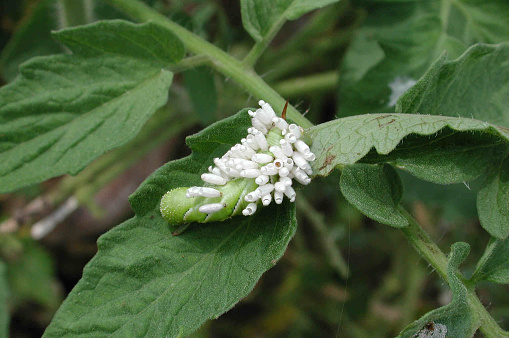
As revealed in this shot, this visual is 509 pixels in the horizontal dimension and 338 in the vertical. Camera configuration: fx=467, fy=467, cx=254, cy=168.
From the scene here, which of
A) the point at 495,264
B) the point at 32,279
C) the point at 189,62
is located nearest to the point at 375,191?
the point at 495,264

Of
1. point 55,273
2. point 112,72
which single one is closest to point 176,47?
point 112,72

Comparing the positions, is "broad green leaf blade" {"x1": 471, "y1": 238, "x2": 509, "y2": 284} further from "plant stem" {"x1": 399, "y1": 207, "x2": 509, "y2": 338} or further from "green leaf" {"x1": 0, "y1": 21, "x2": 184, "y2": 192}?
"green leaf" {"x1": 0, "y1": 21, "x2": 184, "y2": 192}

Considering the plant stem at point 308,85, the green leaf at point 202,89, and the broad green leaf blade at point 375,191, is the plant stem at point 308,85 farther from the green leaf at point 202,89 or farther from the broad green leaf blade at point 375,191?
the broad green leaf blade at point 375,191

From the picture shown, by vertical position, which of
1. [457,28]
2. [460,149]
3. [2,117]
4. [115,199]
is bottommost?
[115,199]

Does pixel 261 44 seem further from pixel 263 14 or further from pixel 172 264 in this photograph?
pixel 172 264

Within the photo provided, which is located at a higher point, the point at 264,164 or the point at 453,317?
the point at 264,164

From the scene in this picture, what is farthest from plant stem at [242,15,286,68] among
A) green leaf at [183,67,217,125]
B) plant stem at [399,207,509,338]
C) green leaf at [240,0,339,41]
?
plant stem at [399,207,509,338]

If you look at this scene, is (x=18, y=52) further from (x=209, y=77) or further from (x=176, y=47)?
(x=176, y=47)
